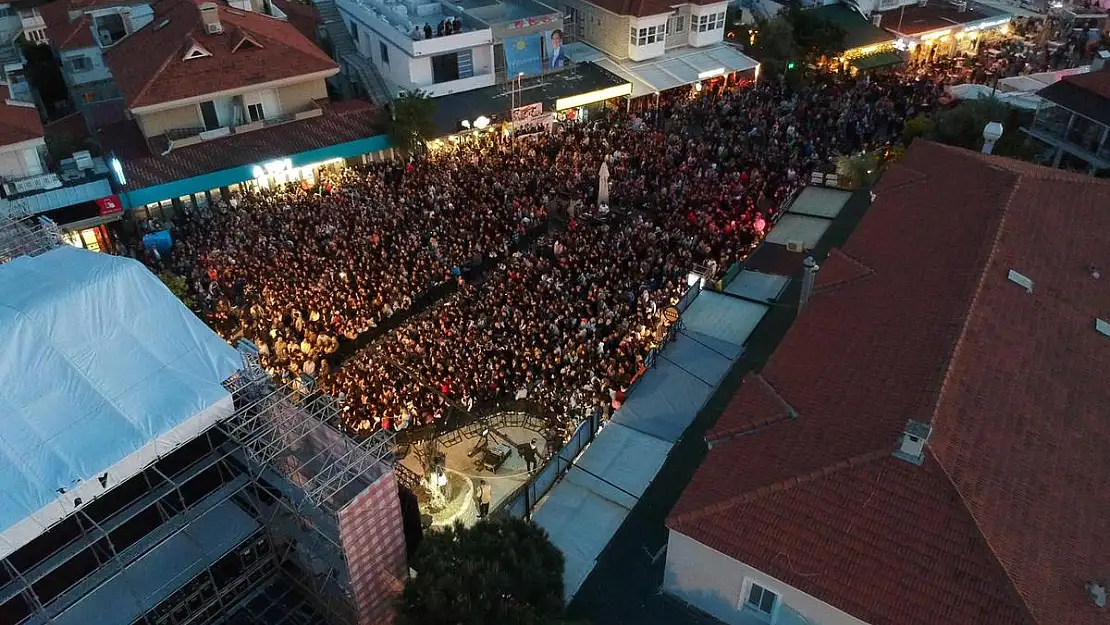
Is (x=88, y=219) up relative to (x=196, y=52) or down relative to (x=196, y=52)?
down

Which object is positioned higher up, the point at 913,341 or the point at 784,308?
the point at 913,341

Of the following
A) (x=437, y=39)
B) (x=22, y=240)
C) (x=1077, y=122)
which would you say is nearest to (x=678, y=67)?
(x=437, y=39)

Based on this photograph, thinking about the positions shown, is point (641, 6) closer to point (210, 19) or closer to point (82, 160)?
point (210, 19)

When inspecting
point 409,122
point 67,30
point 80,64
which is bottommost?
point 409,122

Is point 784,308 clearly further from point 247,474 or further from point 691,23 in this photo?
point 691,23

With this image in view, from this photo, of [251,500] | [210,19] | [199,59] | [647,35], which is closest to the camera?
[251,500]

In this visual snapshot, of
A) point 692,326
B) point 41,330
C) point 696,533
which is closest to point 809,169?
point 692,326

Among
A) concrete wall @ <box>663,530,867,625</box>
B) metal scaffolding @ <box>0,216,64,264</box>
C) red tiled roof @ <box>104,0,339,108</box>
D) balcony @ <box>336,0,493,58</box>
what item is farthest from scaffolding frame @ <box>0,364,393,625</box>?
balcony @ <box>336,0,493,58</box>

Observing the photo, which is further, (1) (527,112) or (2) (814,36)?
(2) (814,36)
